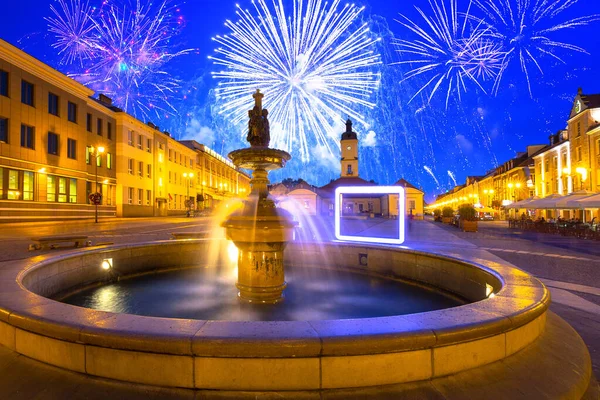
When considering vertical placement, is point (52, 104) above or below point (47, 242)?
above

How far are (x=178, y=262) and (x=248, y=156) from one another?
5.03 m

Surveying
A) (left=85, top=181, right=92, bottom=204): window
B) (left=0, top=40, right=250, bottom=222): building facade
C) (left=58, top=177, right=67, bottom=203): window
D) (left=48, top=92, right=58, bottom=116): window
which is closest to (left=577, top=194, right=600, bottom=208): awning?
(left=0, top=40, right=250, bottom=222): building facade

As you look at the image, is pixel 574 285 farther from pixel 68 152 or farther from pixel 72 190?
pixel 68 152

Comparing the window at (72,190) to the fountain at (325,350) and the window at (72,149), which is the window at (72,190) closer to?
the window at (72,149)

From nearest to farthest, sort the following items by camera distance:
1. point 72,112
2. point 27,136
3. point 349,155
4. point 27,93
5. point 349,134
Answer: point 27,136 → point 27,93 → point 72,112 → point 349,155 → point 349,134

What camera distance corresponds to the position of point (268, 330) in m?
2.89

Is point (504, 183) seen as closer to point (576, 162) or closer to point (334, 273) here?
point (576, 162)

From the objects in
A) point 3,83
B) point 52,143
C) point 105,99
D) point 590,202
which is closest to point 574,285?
point 590,202

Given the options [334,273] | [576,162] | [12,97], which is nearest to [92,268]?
[334,273]

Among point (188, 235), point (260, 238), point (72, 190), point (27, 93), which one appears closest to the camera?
point (260, 238)

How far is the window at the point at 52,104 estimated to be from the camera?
33.0m

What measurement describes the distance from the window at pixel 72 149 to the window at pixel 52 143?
5.54ft

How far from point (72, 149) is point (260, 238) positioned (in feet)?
124

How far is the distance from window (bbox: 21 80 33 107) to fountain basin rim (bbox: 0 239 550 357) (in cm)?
3471
